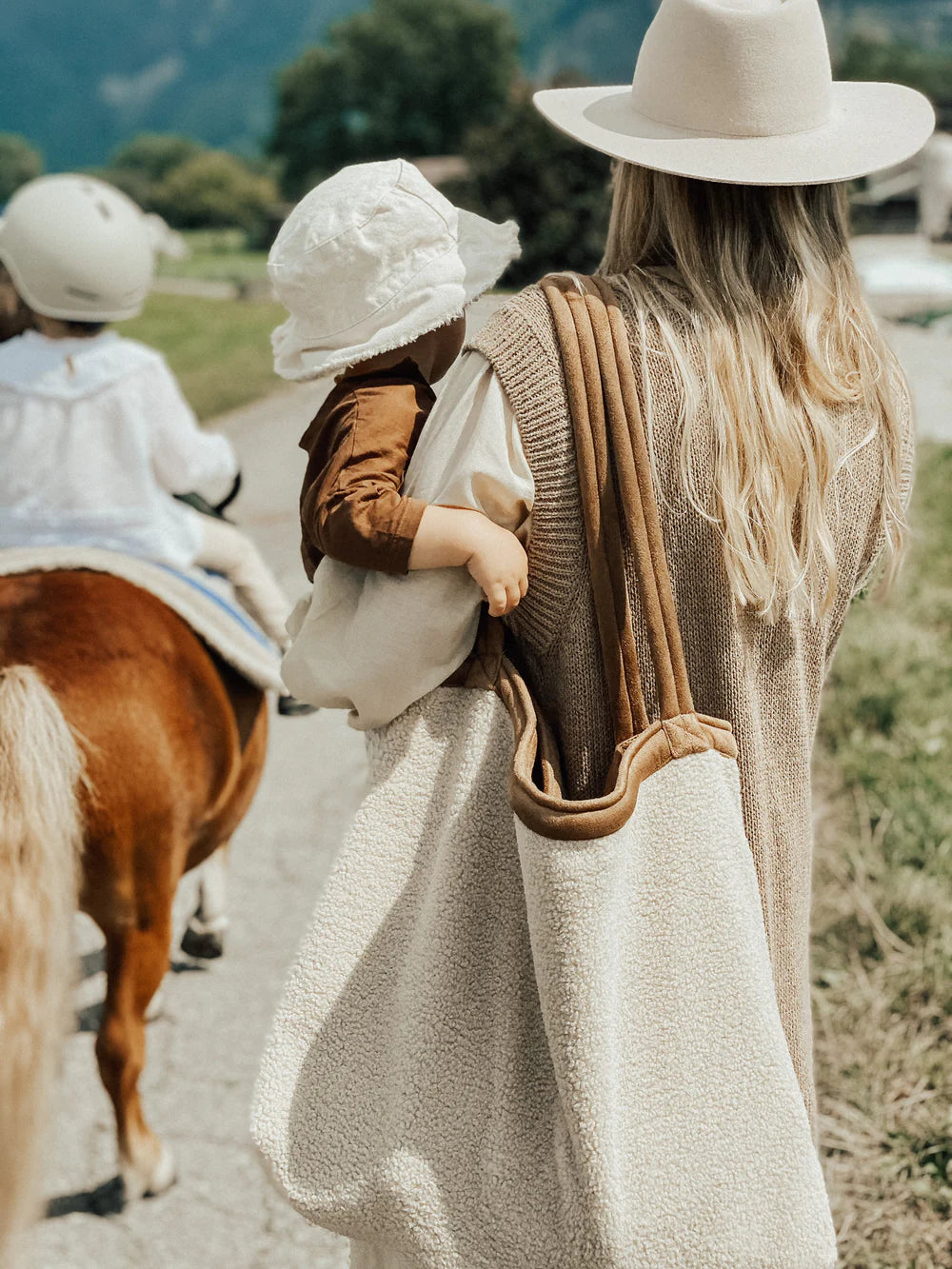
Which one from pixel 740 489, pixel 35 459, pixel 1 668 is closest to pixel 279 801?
pixel 35 459

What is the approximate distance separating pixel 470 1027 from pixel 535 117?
20.0 meters

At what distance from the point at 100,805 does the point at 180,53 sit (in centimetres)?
15586

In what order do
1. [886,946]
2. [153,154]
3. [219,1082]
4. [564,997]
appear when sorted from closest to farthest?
1. [564,997]
2. [219,1082]
3. [886,946]
4. [153,154]

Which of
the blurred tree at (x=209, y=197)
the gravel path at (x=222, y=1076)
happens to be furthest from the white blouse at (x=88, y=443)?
the blurred tree at (x=209, y=197)

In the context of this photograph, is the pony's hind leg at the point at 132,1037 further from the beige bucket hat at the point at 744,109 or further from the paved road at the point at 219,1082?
the beige bucket hat at the point at 744,109

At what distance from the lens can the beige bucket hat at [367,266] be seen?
127 centimetres

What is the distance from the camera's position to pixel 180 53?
450 ft

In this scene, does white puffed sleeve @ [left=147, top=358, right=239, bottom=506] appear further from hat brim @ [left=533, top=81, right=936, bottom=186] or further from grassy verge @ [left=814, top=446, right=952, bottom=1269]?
grassy verge @ [left=814, top=446, right=952, bottom=1269]

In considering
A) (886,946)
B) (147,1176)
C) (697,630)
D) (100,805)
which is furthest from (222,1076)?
(697,630)

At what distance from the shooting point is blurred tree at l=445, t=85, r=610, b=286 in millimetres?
18359

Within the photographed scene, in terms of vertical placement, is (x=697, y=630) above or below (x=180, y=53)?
above

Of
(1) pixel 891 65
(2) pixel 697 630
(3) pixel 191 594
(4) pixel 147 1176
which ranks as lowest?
(1) pixel 891 65

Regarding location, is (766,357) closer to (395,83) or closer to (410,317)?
(410,317)

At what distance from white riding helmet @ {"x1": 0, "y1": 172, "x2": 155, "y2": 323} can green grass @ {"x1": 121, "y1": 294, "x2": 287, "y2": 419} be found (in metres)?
7.55
